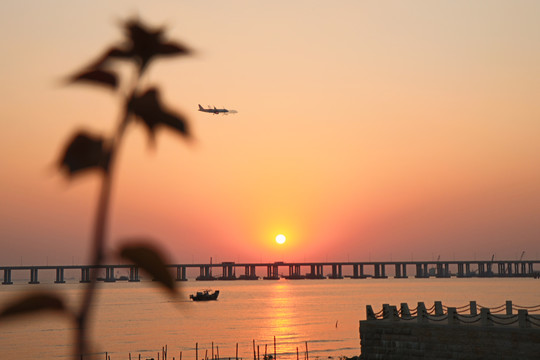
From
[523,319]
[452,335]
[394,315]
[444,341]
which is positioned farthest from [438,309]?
[523,319]

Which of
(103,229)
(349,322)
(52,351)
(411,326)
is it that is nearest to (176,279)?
(103,229)

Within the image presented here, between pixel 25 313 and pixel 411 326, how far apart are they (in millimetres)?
45031

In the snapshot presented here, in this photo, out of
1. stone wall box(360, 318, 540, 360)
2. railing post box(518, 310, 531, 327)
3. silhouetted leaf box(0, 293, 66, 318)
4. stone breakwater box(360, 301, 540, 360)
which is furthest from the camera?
stone breakwater box(360, 301, 540, 360)

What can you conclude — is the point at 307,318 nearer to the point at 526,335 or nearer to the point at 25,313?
the point at 526,335

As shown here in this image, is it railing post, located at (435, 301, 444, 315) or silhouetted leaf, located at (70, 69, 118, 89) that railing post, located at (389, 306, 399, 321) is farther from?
silhouetted leaf, located at (70, 69, 118, 89)

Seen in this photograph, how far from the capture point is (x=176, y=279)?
3.42 metres

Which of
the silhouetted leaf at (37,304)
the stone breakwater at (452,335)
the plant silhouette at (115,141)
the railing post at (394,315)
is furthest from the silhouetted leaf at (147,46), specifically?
the railing post at (394,315)

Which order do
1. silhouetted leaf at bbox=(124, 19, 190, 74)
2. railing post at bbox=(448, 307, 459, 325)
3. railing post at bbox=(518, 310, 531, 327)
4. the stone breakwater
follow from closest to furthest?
silhouetted leaf at bbox=(124, 19, 190, 74) < railing post at bbox=(518, 310, 531, 327) < the stone breakwater < railing post at bbox=(448, 307, 459, 325)

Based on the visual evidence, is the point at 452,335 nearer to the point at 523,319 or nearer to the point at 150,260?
the point at 523,319

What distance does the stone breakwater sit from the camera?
128 feet

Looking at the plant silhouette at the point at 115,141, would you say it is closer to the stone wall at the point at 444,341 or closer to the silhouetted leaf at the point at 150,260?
the silhouetted leaf at the point at 150,260

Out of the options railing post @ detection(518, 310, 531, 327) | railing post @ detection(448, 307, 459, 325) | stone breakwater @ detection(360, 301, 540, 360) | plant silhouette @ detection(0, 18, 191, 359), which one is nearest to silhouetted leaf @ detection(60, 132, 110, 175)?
plant silhouette @ detection(0, 18, 191, 359)

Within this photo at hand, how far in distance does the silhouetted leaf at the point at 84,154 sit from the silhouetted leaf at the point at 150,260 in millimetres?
390

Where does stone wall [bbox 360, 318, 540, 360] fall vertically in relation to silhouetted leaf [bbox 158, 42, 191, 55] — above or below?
below
